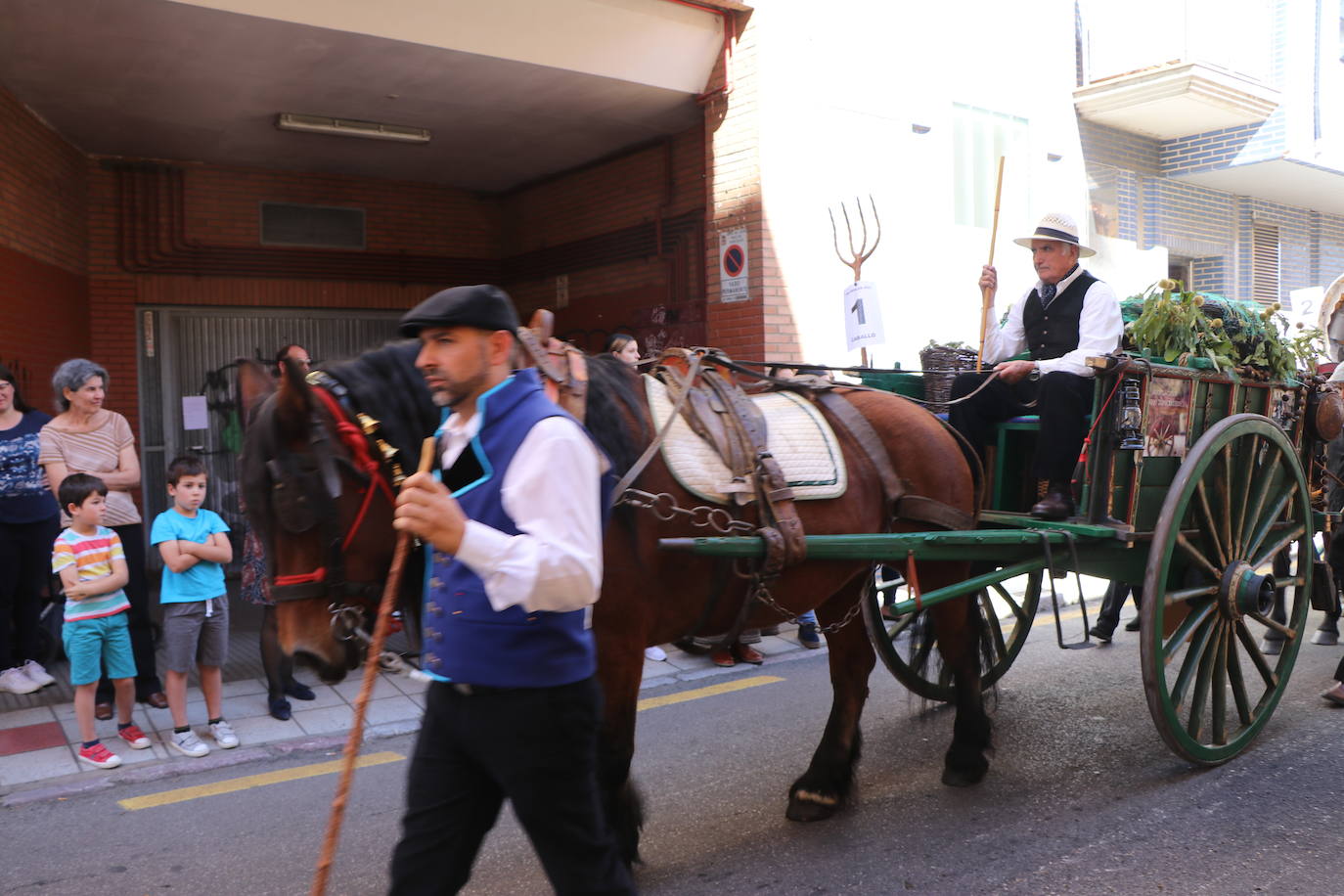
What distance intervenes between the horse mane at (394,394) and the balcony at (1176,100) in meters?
11.1

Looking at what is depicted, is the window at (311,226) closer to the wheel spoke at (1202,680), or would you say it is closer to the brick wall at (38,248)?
the brick wall at (38,248)

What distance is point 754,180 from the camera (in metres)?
→ 8.94

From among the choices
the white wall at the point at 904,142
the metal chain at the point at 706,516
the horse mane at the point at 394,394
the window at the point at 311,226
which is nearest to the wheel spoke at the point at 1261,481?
the metal chain at the point at 706,516

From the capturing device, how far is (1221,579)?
15.3ft

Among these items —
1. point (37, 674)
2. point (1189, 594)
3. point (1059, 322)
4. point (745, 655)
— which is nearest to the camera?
point (1189, 594)

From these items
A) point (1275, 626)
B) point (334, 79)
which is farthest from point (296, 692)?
point (1275, 626)

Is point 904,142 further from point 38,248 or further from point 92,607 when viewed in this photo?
point 92,607

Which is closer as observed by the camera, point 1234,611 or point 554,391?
point 554,391

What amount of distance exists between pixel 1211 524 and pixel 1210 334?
1.02 metres

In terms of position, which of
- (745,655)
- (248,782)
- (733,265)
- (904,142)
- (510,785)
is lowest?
(248,782)

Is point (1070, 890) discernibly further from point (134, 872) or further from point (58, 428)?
point (58, 428)

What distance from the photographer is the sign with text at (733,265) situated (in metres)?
9.10

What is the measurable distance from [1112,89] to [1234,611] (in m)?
8.98

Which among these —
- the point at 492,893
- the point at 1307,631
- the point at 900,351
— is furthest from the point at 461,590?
the point at 900,351
